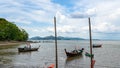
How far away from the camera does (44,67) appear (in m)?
38.6

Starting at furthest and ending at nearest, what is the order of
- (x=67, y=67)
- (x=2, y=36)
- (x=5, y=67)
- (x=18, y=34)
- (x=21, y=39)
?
(x=21, y=39)
(x=18, y=34)
(x=2, y=36)
(x=67, y=67)
(x=5, y=67)

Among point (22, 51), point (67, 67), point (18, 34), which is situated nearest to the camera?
point (67, 67)

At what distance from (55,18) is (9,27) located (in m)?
119

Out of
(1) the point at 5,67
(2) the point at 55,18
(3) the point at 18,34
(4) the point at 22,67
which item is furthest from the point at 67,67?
(3) the point at 18,34

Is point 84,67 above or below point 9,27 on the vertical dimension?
below

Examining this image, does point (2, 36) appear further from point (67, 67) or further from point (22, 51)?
point (67, 67)

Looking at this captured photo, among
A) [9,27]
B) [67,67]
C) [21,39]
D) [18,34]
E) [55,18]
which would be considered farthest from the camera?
[21,39]

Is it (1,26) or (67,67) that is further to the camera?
(1,26)

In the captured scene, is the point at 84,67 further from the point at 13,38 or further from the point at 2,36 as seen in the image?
the point at 13,38

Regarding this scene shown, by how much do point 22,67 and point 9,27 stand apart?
105551 mm

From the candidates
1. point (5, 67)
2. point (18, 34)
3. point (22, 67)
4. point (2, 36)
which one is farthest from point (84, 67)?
point (18, 34)

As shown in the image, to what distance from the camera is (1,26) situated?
133 meters

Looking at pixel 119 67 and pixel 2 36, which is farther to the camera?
pixel 2 36

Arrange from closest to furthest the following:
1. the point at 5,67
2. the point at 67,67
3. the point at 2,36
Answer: the point at 5,67 < the point at 67,67 < the point at 2,36
